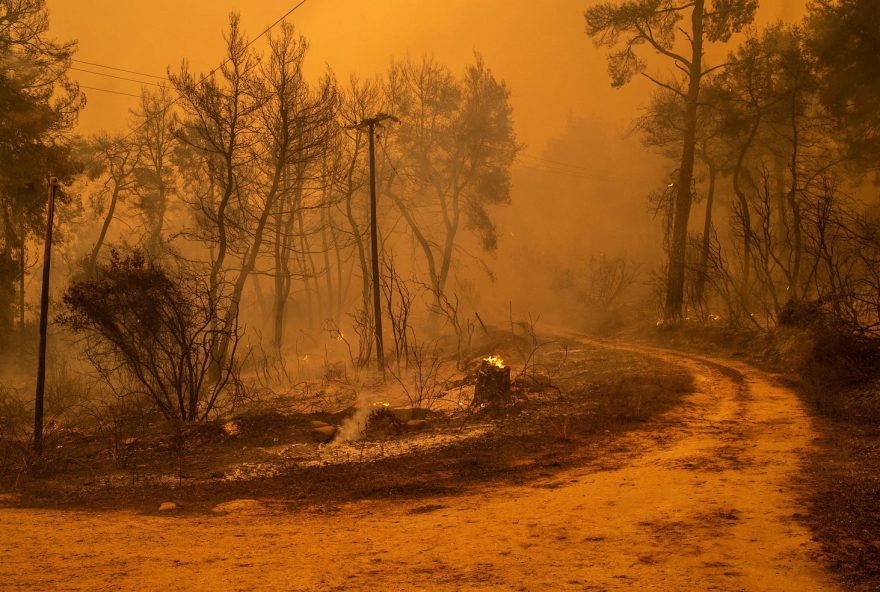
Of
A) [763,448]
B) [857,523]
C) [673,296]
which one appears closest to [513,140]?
[673,296]

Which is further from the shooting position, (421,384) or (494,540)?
(421,384)

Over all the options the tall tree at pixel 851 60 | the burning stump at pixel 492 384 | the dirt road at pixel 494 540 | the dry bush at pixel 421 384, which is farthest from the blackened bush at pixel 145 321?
the tall tree at pixel 851 60

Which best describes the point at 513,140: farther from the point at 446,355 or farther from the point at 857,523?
the point at 857,523

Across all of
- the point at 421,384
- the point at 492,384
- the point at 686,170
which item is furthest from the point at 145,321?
the point at 686,170

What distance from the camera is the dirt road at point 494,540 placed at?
4871 millimetres

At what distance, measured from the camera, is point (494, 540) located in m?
5.76

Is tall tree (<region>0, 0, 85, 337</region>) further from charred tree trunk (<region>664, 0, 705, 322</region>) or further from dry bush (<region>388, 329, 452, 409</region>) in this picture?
charred tree trunk (<region>664, 0, 705, 322</region>)

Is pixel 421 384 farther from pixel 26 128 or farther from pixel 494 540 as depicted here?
pixel 26 128

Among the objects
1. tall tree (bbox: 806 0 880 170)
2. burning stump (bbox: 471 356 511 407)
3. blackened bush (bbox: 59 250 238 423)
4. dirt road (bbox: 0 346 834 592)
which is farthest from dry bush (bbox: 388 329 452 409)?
tall tree (bbox: 806 0 880 170)

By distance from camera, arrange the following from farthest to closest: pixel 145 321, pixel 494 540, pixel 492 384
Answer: pixel 145 321
pixel 492 384
pixel 494 540

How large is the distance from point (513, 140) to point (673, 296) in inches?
667

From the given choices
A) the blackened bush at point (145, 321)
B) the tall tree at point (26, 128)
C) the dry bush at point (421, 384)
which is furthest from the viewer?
the tall tree at point (26, 128)

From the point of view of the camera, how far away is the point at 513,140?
127 ft

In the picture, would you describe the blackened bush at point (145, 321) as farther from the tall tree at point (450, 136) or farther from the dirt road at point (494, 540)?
the tall tree at point (450, 136)
